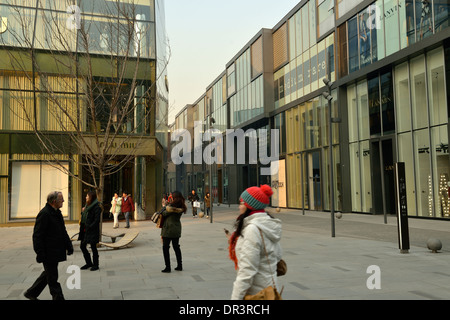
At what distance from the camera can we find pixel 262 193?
3416 millimetres

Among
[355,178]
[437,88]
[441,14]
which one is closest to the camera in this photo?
[441,14]

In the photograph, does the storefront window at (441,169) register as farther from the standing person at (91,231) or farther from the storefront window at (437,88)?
the standing person at (91,231)

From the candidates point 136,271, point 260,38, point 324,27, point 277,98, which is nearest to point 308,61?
point 324,27

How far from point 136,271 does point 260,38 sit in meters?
33.4

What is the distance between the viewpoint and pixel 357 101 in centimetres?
2575

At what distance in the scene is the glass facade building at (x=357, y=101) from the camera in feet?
63.4

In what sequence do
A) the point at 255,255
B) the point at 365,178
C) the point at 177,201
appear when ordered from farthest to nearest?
the point at 365,178, the point at 177,201, the point at 255,255

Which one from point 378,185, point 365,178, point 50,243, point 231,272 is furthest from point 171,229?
point 365,178

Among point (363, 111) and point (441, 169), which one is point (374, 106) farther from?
point (441, 169)

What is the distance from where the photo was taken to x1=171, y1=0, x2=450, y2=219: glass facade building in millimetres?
19312

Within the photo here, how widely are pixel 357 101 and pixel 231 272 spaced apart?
818 inches

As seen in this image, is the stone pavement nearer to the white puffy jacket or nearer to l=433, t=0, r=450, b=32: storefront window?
the white puffy jacket

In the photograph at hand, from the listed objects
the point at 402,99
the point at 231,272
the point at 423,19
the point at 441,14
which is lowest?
the point at 231,272

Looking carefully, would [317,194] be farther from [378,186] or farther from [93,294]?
[93,294]
